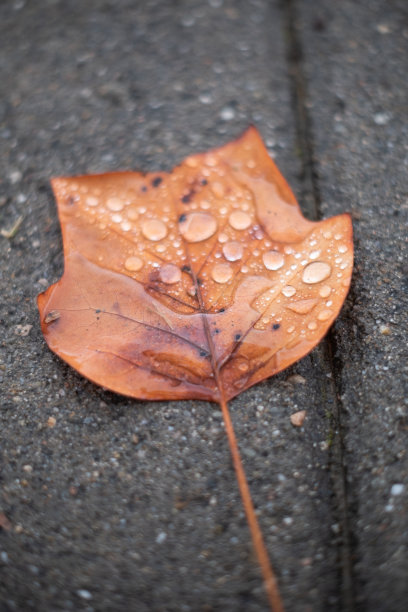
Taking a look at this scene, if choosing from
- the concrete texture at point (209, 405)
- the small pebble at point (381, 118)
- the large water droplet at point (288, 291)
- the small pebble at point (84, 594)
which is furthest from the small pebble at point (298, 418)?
the small pebble at point (381, 118)

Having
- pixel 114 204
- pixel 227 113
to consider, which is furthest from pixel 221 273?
pixel 227 113

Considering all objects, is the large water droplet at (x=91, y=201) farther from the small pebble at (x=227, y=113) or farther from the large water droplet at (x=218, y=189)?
the small pebble at (x=227, y=113)

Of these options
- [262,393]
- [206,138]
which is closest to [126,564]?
[262,393]

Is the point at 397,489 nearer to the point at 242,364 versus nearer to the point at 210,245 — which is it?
the point at 242,364

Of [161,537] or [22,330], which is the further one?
[22,330]

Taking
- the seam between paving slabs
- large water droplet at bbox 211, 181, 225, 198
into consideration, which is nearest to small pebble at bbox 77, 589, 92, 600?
the seam between paving slabs

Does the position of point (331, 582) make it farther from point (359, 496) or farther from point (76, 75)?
point (76, 75)

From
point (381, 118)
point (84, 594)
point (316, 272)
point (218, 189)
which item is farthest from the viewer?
point (381, 118)

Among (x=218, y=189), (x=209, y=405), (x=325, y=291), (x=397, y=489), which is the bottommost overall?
Result: (x=397, y=489)
